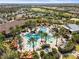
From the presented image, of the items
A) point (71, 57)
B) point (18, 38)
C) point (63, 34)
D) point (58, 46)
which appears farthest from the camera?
point (63, 34)

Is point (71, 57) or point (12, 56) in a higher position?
point (12, 56)

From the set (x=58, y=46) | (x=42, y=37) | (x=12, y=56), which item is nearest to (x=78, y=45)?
(x=58, y=46)

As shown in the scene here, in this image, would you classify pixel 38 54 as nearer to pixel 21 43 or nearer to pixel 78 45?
pixel 21 43

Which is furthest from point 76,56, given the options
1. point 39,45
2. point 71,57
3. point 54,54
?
point 39,45

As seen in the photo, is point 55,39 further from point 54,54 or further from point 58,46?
point 54,54

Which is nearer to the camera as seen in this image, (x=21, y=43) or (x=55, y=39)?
(x=21, y=43)

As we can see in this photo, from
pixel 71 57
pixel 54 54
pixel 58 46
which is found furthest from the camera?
pixel 58 46

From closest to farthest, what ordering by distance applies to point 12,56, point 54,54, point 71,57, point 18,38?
point 12,56 → point 54,54 → point 71,57 → point 18,38

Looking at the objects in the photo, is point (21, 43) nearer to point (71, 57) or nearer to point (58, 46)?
point (58, 46)

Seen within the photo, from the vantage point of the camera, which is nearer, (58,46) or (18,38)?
(58,46)

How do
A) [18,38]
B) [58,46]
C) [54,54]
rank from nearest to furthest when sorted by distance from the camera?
1. [54,54]
2. [58,46]
3. [18,38]
